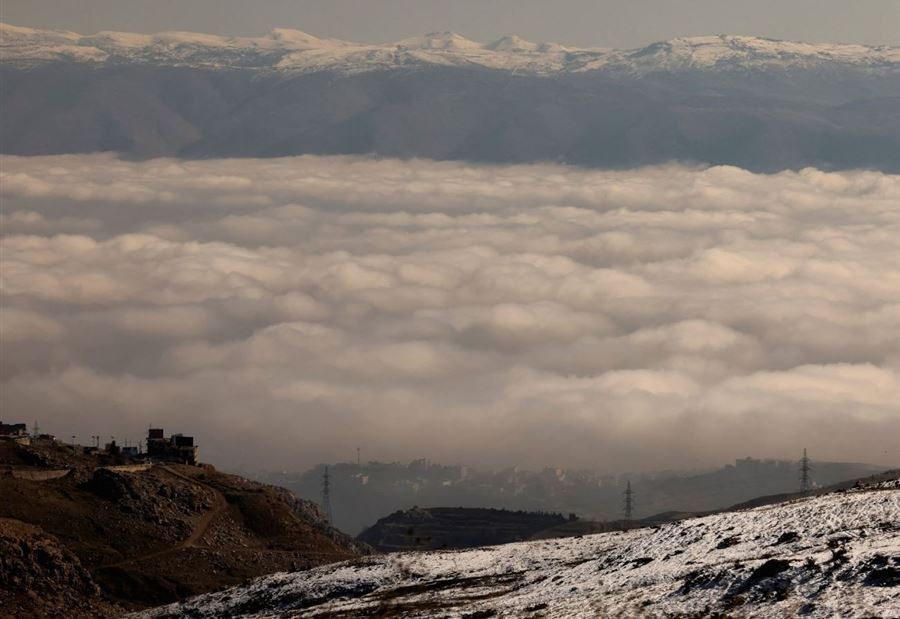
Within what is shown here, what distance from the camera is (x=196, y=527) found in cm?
16275

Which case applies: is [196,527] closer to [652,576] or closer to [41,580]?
[41,580]

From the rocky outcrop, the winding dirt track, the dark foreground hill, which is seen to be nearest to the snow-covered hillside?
the rocky outcrop

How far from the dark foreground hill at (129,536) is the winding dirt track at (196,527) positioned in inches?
5.9

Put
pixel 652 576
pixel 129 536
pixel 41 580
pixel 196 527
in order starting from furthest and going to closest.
→ pixel 196 527
pixel 129 536
pixel 41 580
pixel 652 576

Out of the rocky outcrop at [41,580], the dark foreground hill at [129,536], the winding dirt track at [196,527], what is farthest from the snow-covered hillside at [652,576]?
the winding dirt track at [196,527]

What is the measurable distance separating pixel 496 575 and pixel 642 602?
99.3 feet

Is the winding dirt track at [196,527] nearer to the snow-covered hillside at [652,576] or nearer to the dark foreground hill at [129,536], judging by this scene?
the dark foreground hill at [129,536]

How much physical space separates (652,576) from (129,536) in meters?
77.6

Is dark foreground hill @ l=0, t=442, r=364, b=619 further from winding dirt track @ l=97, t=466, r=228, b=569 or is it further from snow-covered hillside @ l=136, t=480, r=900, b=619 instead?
snow-covered hillside @ l=136, t=480, r=900, b=619

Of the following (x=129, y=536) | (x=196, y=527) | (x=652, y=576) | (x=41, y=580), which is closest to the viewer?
(x=652, y=576)

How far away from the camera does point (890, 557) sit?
7925 centimetres

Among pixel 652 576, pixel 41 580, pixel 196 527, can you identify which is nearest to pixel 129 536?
pixel 196 527

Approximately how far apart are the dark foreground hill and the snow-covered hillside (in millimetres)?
12416

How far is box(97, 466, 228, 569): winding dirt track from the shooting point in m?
152
